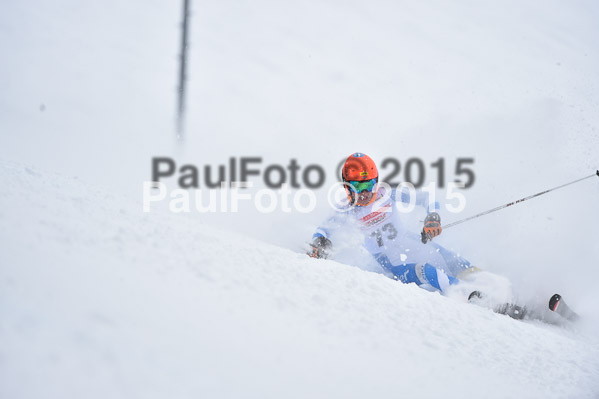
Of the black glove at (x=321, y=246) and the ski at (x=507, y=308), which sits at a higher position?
the black glove at (x=321, y=246)

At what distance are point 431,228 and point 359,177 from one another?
3.79 feet

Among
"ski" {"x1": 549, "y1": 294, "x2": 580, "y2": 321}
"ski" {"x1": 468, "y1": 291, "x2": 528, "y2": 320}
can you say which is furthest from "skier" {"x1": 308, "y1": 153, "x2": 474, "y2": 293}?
"ski" {"x1": 549, "y1": 294, "x2": 580, "y2": 321}

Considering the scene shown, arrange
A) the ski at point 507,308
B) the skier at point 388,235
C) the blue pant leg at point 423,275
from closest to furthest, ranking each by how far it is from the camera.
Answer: the ski at point 507,308, the blue pant leg at point 423,275, the skier at point 388,235

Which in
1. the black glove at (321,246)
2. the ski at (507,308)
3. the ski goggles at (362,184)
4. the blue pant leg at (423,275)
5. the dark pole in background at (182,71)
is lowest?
the ski at (507,308)

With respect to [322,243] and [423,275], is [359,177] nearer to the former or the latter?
[322,243]

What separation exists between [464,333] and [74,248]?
92.9 inches

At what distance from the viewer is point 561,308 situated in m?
5.05

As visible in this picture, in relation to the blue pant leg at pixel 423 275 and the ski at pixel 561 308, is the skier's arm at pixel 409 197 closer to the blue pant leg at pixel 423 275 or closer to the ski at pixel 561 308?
the blue pant leg at pixel 423 275

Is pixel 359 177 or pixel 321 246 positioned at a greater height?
pixel 359 177

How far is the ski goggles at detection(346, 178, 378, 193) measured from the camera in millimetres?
5473

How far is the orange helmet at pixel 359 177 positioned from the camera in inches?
213

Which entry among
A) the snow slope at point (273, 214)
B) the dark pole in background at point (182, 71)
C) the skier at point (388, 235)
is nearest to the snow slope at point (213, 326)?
the snow slope at point (273, 214)

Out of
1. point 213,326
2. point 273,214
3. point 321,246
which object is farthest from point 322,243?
point 213,326

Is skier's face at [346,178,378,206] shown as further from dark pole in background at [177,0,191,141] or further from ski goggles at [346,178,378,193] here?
A: dark pole in background at [177,0,191,141]
